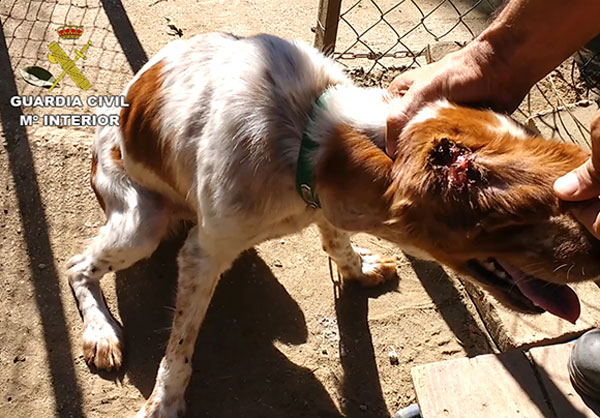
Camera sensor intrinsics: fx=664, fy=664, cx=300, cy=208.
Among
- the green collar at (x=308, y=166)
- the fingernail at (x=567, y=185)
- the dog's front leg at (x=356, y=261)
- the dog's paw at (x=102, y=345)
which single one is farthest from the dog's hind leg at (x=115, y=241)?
the fingernail at (x=567, y=185)

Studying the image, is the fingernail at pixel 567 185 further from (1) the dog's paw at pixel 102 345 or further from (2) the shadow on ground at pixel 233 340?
(1) the dog's paw at pixel 102 345

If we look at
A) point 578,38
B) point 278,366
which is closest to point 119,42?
point 278,366

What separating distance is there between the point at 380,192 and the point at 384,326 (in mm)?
1554

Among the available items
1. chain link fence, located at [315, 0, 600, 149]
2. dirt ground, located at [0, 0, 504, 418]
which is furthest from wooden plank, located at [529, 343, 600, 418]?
chain link fence, located at [315, 0, 600, 149]

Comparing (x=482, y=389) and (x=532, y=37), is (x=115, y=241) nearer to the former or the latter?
(x=482, y=389)

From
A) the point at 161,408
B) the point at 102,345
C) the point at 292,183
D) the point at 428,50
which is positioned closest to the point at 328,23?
the point at 428,50

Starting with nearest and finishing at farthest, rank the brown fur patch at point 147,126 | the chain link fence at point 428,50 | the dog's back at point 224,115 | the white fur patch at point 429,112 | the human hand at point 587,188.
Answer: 1. the human hand at point 587,188
2. the white fur patch at point 429,112
3. the dog's back at point 224,115
4. the brown fur patch at point 147,126
5. the chain link fence at point 428,50

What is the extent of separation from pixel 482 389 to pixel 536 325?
75 centimetres

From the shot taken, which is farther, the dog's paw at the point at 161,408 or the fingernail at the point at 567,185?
the dog's paw at the point at 161,408

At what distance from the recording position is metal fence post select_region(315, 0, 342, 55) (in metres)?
4.14

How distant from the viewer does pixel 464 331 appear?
372 cm

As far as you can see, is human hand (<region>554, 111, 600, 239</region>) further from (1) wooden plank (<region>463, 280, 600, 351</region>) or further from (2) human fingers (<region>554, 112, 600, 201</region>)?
(1) wooden plank (<region>463, 280, 600, 351</region>)

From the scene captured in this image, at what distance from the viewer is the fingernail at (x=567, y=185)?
1981mm

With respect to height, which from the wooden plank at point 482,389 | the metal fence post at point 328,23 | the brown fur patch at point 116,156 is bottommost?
the brown fur patch at point 116,156
